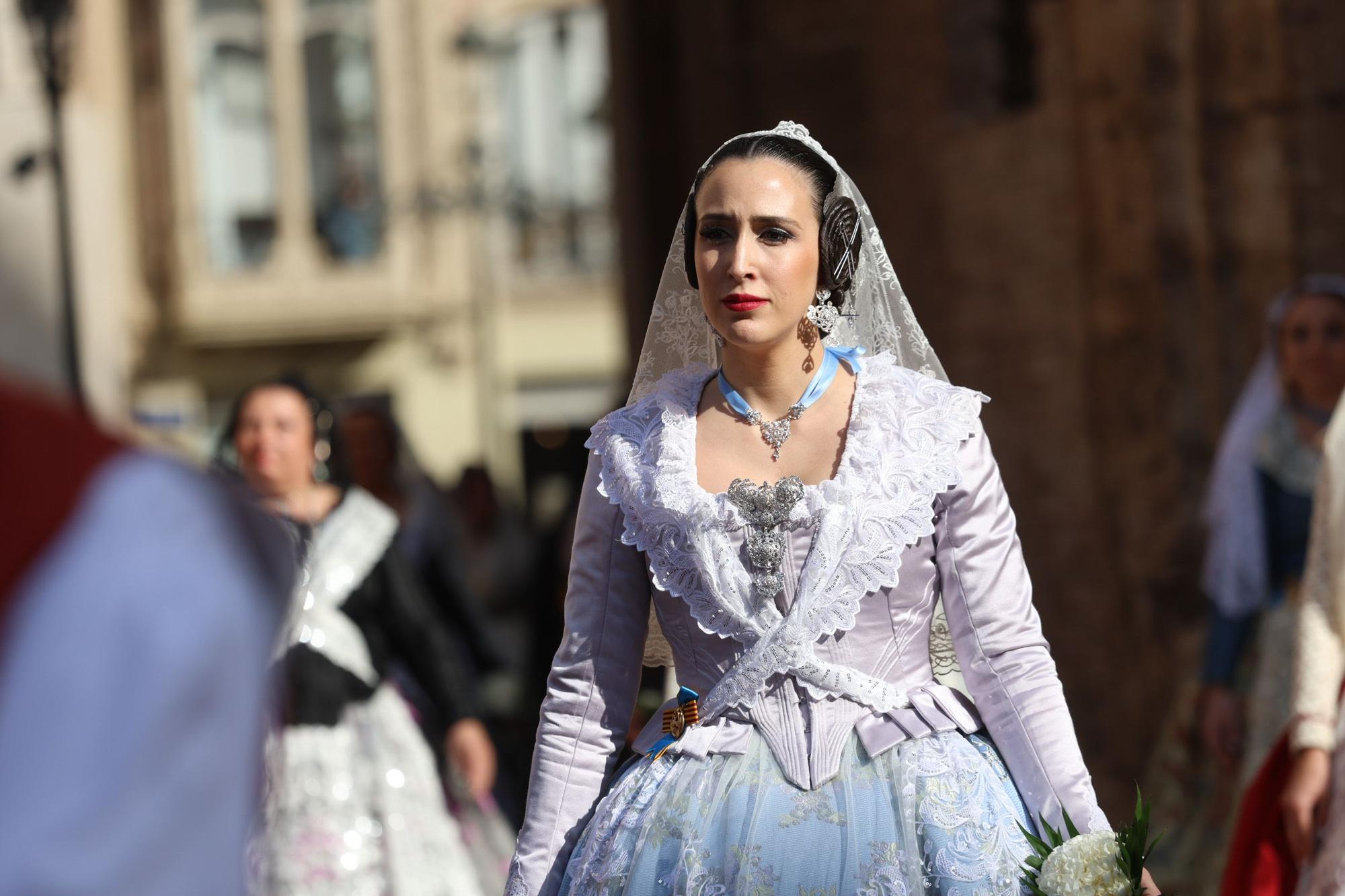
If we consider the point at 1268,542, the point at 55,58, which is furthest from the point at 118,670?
the point at 55,58

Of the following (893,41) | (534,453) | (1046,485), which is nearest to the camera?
(1046,485)

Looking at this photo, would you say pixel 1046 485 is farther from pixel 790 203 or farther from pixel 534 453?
pixel 534 453

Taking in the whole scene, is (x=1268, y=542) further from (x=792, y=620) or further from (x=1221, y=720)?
(x=792, y=620)

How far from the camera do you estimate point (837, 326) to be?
3.53 meters

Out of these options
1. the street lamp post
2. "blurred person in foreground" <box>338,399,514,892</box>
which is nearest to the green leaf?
"blurred person in foreground" <box>338,399,514,892</box>

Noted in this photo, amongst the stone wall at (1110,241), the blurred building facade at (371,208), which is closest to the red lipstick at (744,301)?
the stone wall at (1110,241)

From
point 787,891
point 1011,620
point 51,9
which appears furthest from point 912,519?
point 51,9

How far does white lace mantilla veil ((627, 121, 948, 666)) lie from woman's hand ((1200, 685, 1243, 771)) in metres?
2.67

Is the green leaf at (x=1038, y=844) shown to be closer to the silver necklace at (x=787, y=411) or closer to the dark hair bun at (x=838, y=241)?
the silver necklace at (x=787, y=411)

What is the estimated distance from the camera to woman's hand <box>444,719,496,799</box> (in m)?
5.58

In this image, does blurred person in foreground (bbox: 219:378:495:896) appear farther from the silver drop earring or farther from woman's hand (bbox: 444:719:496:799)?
the silver drop earring

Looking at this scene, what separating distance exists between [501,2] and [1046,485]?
64.3 feet

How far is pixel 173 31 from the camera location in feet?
87.6

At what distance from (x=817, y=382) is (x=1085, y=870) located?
101cm
